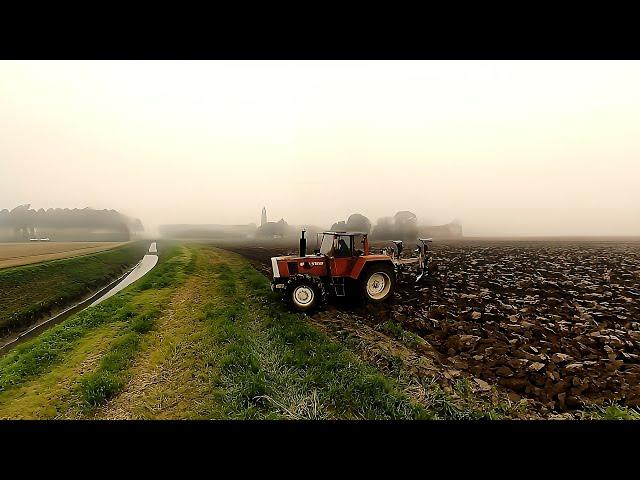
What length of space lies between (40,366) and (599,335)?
485 centimetres

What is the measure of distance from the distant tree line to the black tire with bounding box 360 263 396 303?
255 cm

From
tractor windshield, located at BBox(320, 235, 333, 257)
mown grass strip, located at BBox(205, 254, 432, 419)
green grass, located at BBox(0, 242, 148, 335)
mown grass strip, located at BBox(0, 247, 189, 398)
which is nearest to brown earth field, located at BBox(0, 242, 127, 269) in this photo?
green grass, located at BBox(0, 242, 148, 335)

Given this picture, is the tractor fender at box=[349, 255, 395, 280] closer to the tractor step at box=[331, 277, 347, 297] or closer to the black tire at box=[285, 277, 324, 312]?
the tractor step at box=[331, 277, 347, 297]

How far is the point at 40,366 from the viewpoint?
239 cm

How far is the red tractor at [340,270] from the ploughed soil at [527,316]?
14cm

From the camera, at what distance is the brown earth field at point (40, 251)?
2637 millimetres

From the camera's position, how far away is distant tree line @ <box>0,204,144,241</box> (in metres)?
2.64

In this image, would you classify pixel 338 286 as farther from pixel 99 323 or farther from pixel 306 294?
pixel 99 323

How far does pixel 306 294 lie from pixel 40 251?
2661 millimetres

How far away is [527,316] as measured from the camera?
9.48ft

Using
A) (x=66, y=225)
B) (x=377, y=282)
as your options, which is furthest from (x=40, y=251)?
(x=377, y=282)

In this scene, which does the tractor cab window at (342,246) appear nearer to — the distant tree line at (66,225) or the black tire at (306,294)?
the black tire at (306,294)
